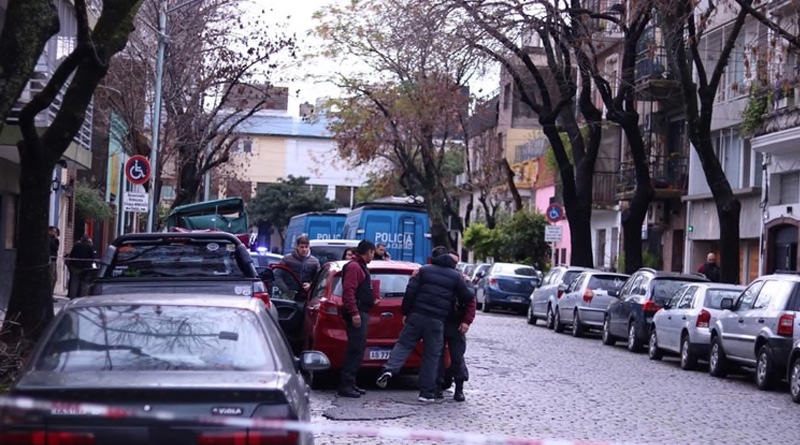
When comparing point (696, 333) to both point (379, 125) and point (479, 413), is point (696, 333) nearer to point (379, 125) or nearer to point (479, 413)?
point (479, 413)

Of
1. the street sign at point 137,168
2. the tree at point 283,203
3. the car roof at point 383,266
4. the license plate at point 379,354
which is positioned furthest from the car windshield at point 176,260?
the tree at point 283,203

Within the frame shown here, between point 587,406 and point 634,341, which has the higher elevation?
point 634,341

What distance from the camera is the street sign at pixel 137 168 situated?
90.3 ft

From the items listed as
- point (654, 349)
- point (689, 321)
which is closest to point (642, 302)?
point (654, 349)

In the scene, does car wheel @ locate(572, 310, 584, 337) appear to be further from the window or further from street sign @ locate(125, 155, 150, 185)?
street sign @ locate(125, 155, 150, 185)

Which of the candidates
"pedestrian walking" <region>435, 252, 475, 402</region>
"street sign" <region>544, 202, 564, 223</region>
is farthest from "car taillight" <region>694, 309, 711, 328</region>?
"street sign" <region>544, 202, 564, 223</region>

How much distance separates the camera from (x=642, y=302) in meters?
24.6

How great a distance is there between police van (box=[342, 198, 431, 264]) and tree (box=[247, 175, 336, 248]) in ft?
167

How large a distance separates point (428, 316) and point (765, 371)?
234 inches

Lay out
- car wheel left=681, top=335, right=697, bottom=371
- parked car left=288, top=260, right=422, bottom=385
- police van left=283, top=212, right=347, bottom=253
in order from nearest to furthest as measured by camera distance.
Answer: parked car left=288, top=260, right=422, bottom=385, car wheel left=681, top=335, right=697, bottom=371, police van left=283, top=212, right=347, bottom=253

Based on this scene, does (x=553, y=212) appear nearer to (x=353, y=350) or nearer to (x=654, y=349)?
(x=654, y=349)

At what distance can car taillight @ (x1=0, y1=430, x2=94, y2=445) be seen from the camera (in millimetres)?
6180

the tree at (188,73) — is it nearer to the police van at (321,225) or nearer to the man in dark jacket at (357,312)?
the police van at (321,225)

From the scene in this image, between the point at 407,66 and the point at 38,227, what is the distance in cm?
2857
